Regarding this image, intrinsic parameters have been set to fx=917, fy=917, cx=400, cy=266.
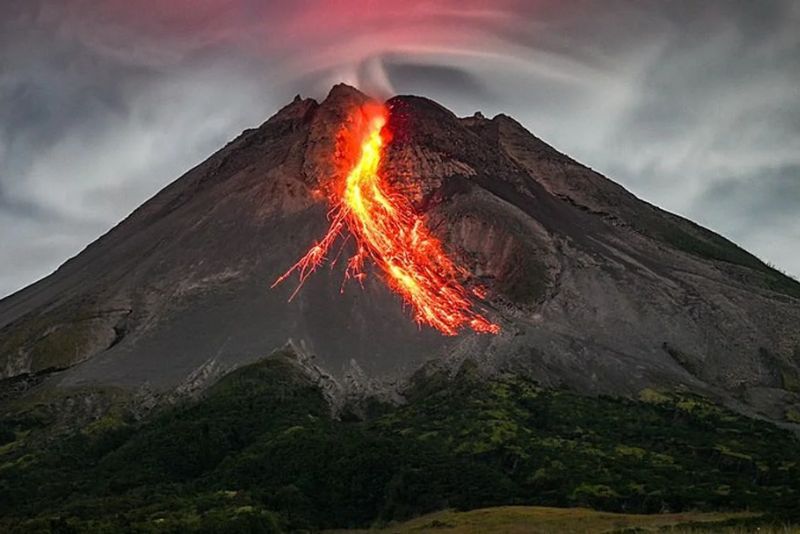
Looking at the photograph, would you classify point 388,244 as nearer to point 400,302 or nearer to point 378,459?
point 400,302

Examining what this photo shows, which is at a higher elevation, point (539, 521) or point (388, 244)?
point (388, 244)

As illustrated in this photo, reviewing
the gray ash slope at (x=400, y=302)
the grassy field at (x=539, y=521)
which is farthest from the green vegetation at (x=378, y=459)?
the gray ash slope at (x=400, y=302)

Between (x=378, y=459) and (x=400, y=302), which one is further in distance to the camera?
(x=400, y=302)

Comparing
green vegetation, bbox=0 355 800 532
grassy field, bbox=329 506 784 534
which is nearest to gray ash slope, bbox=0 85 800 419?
green vegetation, bbox=0 355 800 532

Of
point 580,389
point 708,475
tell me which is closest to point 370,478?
point 708,475

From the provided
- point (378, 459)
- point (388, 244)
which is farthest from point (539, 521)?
point (388, 244)

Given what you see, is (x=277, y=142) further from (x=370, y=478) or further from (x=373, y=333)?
(x=370, y=478)

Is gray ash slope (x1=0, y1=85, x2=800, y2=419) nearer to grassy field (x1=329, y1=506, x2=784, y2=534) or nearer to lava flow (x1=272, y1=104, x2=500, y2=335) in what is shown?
lava flow (x1=272, y1=104, x2=500, y2=335)
